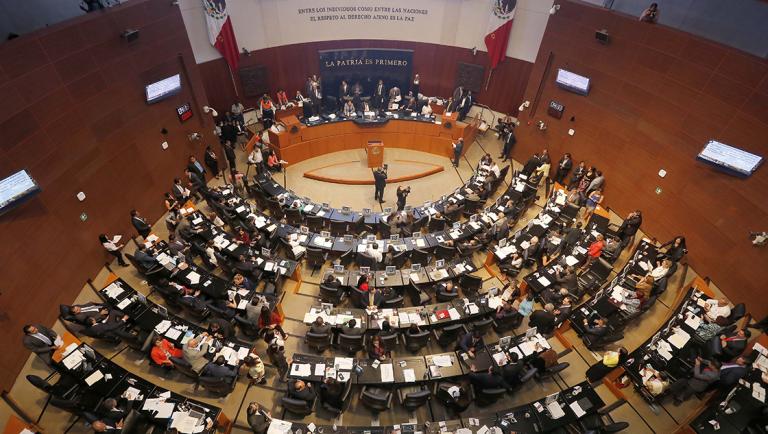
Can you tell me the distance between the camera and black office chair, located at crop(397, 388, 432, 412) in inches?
314

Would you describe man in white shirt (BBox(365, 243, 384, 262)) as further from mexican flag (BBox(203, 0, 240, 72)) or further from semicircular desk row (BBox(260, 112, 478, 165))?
mexican flag (BBox(203, 0, 240, 72))

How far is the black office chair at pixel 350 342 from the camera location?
30.0 ft

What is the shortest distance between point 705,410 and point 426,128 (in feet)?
44.5

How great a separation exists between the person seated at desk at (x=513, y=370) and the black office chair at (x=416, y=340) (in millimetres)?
1879

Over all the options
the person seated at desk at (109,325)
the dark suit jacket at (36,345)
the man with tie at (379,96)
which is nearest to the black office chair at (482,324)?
the person seated at desk at (109,325)

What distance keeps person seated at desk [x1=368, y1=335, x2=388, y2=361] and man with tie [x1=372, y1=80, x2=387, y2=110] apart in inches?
512

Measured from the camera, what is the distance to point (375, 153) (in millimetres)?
16938

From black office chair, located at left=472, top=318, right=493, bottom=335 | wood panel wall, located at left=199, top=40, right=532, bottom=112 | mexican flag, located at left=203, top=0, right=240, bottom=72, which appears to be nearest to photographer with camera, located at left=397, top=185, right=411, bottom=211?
black office chair, located at left=472, top=318, right=493, bottom=335

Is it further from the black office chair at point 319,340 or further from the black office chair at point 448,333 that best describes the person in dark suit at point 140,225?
the black office chair at point 448,333

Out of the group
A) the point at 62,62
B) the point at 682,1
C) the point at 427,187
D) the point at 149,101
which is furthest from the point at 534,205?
the point at 62,62

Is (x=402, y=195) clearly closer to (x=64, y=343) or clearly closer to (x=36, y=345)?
(x=64, y=343)

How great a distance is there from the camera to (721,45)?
10.2 metres

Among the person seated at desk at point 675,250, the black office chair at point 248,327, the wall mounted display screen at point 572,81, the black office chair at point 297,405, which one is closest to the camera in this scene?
the black office chair at point 297,405

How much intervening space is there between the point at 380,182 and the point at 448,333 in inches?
277
